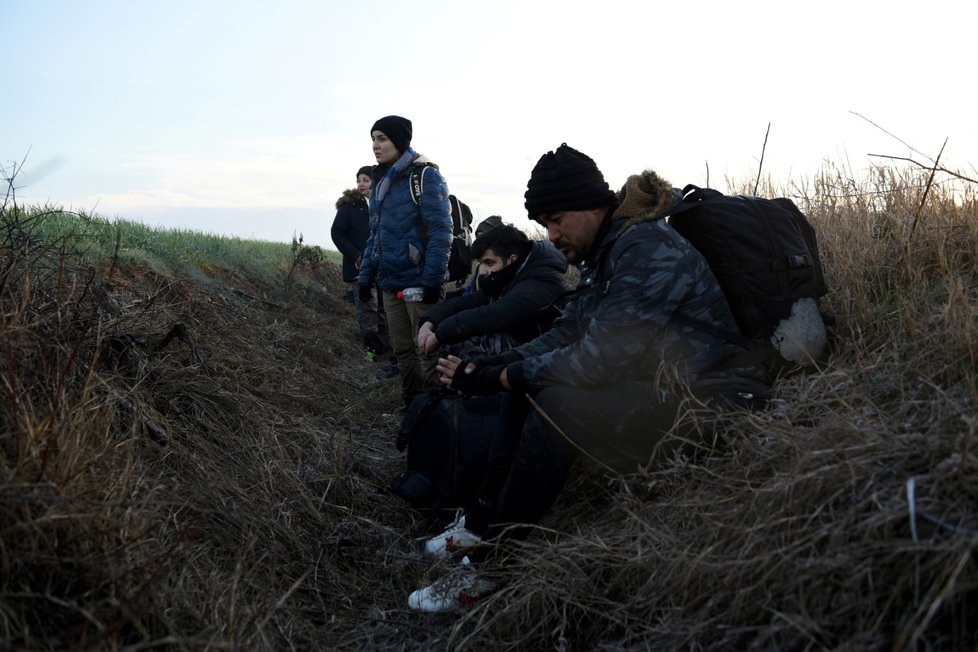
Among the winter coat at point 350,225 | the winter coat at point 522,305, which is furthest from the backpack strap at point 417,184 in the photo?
the winter coat at point 350,225

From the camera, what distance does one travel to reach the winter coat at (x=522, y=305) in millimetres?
4316

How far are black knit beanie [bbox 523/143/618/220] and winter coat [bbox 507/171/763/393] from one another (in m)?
0.23

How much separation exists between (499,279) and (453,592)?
2278mm

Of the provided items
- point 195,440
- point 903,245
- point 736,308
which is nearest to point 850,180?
point 903,245

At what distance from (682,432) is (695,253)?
70 cm

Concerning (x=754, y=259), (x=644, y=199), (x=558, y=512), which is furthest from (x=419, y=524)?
(x=754, y=259)

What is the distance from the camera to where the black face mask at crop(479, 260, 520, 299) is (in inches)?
179

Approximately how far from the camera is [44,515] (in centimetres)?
184

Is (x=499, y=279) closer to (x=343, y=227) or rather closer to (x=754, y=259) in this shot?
(x=754, y=259)

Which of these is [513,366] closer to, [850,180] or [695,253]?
[695,253]

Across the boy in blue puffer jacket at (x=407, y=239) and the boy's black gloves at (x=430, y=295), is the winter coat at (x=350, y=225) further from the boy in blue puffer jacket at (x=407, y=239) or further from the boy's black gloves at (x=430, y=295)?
the boy's black gloves at (x=430, y=295)

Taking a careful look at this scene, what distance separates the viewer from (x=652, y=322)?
110 inches

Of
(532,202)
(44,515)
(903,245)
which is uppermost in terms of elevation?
(532,202)

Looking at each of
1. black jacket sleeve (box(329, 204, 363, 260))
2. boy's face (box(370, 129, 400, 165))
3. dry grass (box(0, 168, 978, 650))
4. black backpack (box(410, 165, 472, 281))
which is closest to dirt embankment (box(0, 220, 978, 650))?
dry grass (box(0, 168, 978, 650))
